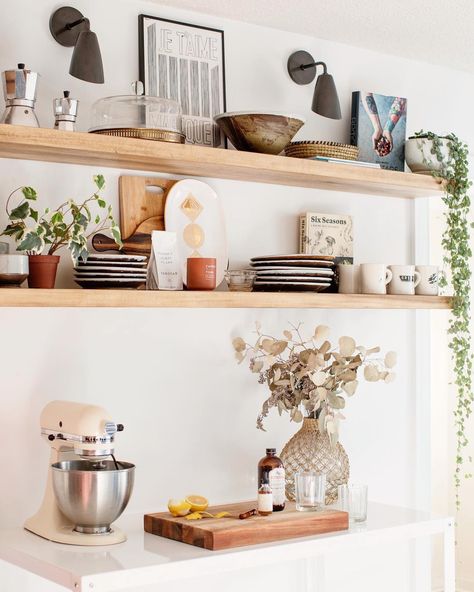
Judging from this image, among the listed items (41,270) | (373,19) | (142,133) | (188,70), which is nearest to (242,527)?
(41,270)

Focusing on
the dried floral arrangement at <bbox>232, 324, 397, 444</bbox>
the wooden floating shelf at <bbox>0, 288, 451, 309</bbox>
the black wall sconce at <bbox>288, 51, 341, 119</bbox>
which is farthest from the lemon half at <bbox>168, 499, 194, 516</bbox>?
the black wall sconce at <bbox>288, 51, 341, 119</bbox>

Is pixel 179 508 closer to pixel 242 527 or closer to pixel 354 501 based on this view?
pixel 242 527

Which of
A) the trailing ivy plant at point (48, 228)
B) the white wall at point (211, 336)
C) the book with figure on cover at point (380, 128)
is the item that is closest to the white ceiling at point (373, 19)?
the white wall at point (211, 336)

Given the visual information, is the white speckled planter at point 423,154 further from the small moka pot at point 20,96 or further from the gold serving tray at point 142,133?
the small moka pot at point 20,96

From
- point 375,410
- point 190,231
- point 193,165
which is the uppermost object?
point 193,165

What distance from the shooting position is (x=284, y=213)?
2980 millimetres

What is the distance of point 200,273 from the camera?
257 centimetres

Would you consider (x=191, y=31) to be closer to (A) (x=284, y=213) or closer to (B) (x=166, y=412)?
(A) (x=284, y=213)

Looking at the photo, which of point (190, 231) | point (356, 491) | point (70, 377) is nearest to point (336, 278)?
point (190, 231)

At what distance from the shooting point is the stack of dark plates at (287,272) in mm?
2715

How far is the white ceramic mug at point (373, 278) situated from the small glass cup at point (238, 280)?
1.42ft

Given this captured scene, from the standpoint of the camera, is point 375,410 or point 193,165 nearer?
point 193,165

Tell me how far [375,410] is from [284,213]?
77 centimetres

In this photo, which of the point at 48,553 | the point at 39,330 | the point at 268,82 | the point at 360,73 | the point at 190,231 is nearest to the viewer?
the point at 48,553
